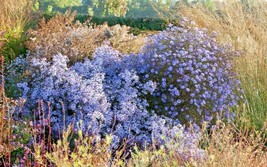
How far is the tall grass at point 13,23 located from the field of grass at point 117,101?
1 cm

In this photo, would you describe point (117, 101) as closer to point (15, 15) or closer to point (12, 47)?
point (12, 47)

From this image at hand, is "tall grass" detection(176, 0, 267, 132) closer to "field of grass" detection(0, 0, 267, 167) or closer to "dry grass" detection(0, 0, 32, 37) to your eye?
"field of grass" detection(0, 0, 267, 167)

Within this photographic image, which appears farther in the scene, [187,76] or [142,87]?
[187,76]

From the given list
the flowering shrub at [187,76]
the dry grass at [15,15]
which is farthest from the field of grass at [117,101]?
the flowering shrub at [187,76]

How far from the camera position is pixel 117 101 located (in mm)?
5059

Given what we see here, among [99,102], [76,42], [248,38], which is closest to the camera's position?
[99,102]

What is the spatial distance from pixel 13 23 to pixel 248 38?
4139 millimetres

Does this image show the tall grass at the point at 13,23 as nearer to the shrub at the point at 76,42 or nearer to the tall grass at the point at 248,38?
the shrub at the point at 76,42

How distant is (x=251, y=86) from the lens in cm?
640

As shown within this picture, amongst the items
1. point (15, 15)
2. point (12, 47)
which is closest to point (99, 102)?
point (12, 47)

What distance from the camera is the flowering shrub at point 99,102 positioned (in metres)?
4.69

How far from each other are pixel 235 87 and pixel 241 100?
312 millimetres

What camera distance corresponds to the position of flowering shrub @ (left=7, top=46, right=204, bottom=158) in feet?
15.4

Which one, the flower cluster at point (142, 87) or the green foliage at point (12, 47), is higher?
the flower cluster at point (142, 87)
